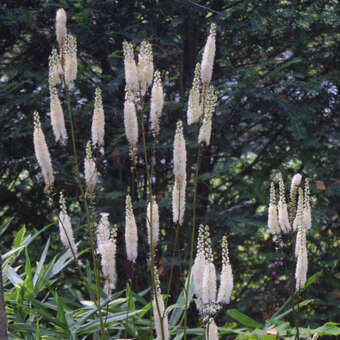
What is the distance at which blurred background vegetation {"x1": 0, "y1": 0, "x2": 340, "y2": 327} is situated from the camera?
3623 millimetres

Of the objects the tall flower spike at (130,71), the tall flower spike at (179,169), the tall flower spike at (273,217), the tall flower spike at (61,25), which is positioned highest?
the tall flower spike at (61,25)

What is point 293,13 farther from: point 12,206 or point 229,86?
point 12,206

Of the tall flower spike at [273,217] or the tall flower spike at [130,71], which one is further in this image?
the tall flower spike at [273,217]

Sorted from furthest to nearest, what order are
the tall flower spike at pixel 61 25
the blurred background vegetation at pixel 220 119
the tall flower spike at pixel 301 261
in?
the blurred background vegetation at pixel 220 119, the tall flower spike at pixel 301 261, the tall flower spike at pixel 61 25

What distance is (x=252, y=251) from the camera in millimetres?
4582

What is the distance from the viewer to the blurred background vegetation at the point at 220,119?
3623 millimetres

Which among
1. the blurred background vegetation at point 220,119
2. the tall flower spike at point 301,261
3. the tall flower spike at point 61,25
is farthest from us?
the blurred background vegetation at point 220,119

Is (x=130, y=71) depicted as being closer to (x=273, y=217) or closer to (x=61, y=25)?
(x=61, y=25)

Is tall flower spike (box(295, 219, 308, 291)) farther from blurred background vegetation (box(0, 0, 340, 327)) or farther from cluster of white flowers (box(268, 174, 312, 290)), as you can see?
blurred background vegetation (box(0, 0, 340, 327))

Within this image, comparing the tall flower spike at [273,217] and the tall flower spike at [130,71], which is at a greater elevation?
the tall flower spike at [130,71]

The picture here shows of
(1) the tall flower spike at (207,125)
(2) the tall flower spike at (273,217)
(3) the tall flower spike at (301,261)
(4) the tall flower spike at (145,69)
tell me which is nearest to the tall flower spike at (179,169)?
(1) the tall flower spike at (207,125)

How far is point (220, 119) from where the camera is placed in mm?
3795

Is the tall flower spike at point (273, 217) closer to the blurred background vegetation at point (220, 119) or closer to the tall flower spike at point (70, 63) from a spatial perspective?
the tall flower spike at point (70, 63)

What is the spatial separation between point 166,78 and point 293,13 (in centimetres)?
112
